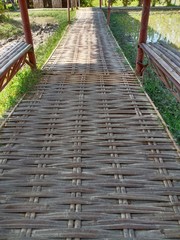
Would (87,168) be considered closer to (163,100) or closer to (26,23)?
(163,100)

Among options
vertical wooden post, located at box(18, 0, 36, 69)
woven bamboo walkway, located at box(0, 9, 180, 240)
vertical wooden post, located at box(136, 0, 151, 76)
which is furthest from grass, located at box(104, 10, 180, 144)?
vertical wooden post, located at box(18, 0, 36, 69)

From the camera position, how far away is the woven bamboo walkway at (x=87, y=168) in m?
2.13

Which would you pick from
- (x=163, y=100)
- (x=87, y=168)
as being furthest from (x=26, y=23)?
(x=87, y=168)

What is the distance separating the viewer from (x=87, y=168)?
2.79 metres

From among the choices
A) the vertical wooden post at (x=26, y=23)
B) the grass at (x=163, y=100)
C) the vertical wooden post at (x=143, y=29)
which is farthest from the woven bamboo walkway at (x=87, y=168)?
the vertical wooden post at (x=26, y=23)

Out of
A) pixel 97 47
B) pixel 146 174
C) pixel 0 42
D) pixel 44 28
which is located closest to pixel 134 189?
pixel 146 174

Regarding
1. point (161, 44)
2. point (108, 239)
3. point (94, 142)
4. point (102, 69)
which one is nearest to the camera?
point (108, 239)

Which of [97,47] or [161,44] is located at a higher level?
[161,44]

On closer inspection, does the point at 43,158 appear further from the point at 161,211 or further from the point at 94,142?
the point at 161,211

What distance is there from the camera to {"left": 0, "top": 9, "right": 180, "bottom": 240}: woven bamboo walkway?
7.00 feet

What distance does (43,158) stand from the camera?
295 cm

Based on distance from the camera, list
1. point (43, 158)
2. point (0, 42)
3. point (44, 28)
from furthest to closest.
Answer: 1. point (44, 28)
2. point (0, 42)
3. point (43, 158)

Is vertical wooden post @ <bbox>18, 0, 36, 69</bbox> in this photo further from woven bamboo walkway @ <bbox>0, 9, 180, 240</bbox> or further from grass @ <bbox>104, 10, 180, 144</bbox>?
grass @ <bbox>104, 10, 180, 144</bbox>

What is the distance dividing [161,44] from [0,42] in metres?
7.96
